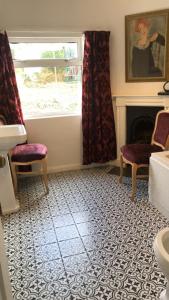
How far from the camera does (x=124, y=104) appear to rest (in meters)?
3.30

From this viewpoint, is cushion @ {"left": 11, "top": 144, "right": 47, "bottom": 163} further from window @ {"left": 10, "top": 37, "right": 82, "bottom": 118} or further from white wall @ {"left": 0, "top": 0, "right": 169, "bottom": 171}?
window @ {"left": 10, "top": 37, "right": 82, "bottom": 118}

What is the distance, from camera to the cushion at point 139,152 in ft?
8.35

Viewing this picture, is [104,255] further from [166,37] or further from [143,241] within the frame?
[166,37]

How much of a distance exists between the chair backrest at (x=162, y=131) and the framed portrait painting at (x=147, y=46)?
62cm

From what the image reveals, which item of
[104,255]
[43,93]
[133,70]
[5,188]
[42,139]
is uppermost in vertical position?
[133,70]

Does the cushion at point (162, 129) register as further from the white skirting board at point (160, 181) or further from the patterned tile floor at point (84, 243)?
the patterned tile floor at point (84, 243)

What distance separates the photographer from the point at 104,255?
73.1 inches

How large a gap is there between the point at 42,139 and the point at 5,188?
1087 mm

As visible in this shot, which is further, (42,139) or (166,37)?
(42,139)

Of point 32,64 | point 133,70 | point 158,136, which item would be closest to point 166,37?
point 133,70

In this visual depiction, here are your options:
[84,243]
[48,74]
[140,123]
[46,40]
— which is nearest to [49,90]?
[48,74]

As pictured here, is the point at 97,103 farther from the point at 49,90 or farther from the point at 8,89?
the point at 8,89

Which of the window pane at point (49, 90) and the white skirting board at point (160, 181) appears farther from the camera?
the window pane at point (49, 90)

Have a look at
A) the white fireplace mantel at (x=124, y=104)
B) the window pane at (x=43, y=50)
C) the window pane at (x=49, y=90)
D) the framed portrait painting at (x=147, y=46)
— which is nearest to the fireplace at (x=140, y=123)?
the white fireplace mantel at (x=124, y=104)
